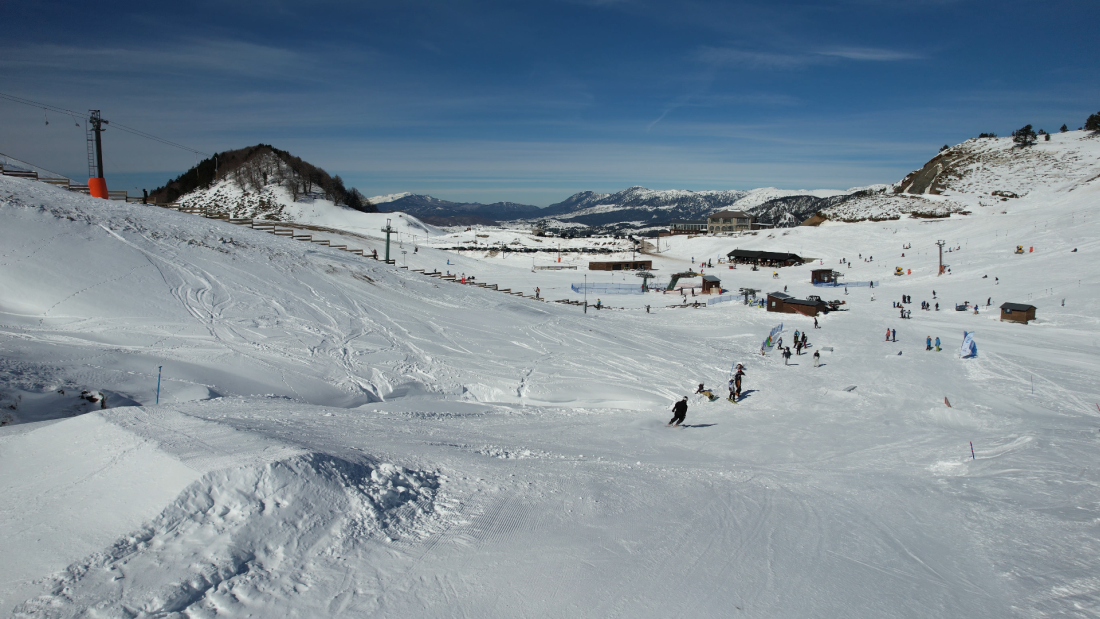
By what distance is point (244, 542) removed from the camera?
5805 millimetres

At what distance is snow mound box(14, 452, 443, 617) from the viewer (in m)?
4.91

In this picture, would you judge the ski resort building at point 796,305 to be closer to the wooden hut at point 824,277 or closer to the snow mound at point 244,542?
the wooden hut at point 824,277

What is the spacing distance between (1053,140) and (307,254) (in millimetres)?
148019

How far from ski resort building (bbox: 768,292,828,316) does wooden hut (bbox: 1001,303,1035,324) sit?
402 inches

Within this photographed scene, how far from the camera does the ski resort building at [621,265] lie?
76625mm

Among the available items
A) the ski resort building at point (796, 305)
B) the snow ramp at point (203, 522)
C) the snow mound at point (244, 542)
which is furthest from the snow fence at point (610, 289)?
the snow mound at point (244, 542)

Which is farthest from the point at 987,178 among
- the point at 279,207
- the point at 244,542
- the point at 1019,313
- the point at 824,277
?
the point at 244,542

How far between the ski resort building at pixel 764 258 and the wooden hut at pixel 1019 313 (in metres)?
41.1

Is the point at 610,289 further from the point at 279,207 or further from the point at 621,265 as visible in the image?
the point at 279,207

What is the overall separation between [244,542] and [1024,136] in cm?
15371

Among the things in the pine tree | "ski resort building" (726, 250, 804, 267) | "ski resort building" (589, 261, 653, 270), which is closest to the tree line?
"ski resort building" (589, 261, 653, 270)

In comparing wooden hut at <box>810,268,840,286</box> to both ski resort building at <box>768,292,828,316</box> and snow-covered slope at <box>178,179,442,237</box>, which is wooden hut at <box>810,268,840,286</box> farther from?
snow-covered slope at <box>178,179,442,237</box>

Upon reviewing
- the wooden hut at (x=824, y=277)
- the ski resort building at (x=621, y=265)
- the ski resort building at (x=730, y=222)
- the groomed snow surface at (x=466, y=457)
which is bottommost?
the groomed snow surface at (x=466, y=457)

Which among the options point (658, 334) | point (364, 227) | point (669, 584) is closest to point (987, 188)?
point (658, 334)
